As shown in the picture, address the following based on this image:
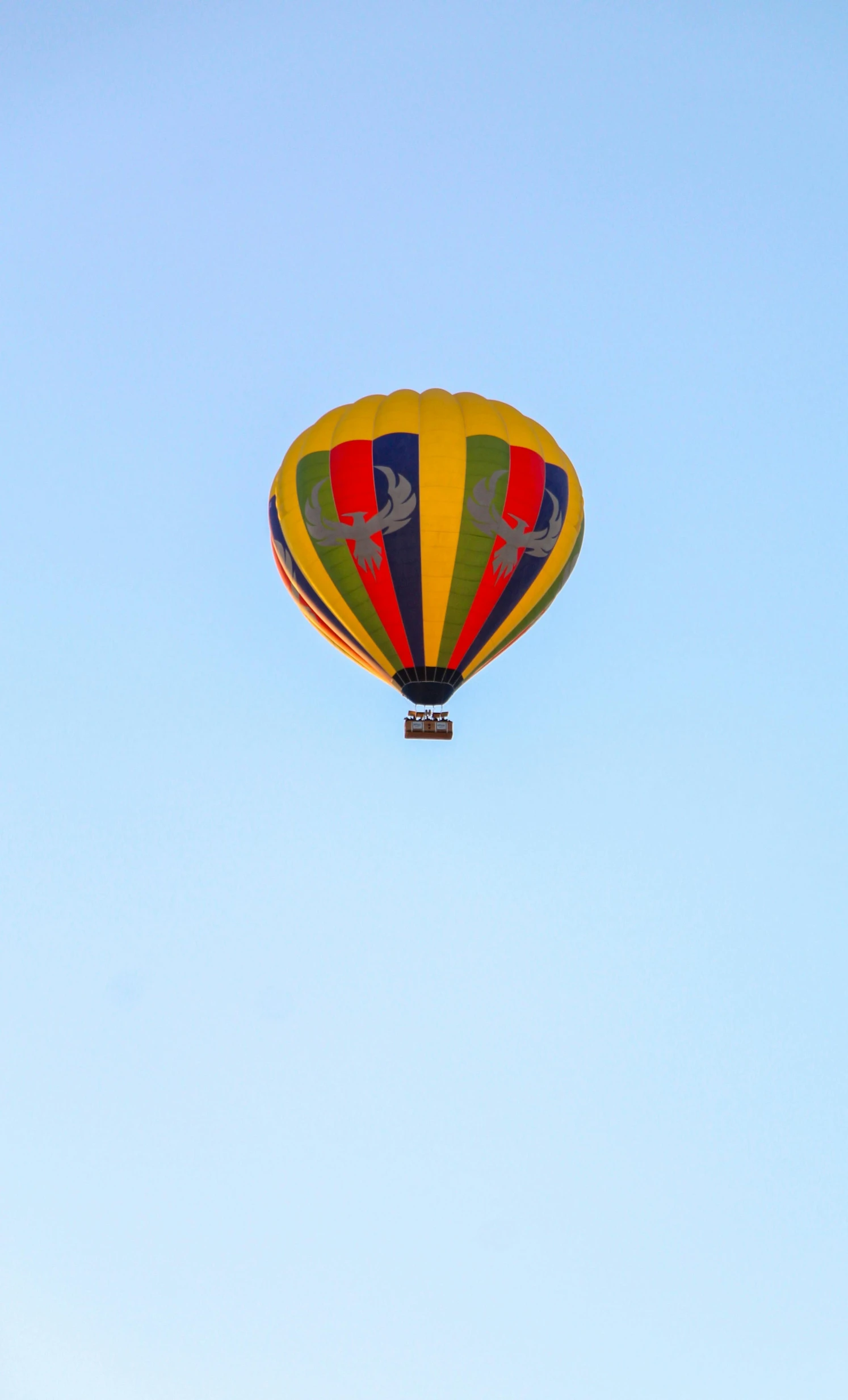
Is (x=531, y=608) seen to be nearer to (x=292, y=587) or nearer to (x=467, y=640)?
(x=467, y=640)

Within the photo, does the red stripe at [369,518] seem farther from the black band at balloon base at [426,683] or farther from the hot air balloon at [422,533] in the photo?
the black band at balloon base at [426,683]

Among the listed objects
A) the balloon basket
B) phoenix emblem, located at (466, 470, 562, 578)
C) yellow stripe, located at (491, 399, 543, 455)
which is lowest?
the balloon basket

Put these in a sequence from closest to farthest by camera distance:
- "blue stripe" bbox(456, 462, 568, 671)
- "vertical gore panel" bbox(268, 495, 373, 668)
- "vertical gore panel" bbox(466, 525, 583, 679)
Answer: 1. "blue stripe" bbox(456, 462, 568, 671)
2. "vertical gore panel" bbox(268, 495, 373, 668)
3. "vertical gore panel" bbox(466, 525, 583, 679)

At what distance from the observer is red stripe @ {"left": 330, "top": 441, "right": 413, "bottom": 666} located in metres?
28.2

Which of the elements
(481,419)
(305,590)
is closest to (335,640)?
(305,590)

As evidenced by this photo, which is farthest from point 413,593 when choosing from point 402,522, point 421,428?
point 421,428

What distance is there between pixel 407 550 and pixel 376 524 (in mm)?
802

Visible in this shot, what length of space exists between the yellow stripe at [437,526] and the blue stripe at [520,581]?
0.91m

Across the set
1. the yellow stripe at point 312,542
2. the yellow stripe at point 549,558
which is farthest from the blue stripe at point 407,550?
the yellow stripe at point 549,558

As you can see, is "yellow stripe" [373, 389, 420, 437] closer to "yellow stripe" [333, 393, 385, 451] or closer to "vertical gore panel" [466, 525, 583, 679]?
"yellow stripe" [333, 393, 385, 451]

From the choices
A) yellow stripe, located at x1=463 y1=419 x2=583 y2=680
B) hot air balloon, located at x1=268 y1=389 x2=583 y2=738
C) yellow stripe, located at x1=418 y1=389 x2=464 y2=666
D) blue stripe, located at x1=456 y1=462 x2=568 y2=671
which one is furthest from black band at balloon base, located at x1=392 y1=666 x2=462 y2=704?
yellow stripe, located at x1=463 y1=419 x2=583 y2=680

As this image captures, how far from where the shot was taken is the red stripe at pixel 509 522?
28500 millimetres

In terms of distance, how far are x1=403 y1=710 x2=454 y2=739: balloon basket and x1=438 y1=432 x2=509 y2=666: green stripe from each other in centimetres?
104

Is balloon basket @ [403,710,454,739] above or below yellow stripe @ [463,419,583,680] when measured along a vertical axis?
below
